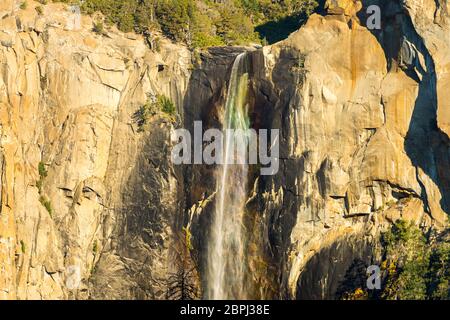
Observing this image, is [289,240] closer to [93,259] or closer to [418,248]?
[418,248]

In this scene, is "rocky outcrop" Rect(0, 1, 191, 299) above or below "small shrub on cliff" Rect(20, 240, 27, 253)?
above

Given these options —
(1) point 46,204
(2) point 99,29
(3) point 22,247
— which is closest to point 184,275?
(1) point 46,204

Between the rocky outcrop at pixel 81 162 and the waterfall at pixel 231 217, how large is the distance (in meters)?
2.48

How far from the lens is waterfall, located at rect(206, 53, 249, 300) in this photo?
58.9 m

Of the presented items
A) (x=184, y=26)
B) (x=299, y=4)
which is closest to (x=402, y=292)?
(x=184, y=26)

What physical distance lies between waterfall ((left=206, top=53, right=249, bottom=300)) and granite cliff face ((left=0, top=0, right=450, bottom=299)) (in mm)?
570

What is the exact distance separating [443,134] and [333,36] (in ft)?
26.7

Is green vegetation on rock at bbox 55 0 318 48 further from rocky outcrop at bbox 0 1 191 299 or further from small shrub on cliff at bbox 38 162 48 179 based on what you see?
small shrub on cliff at bbox 38 162 48 179

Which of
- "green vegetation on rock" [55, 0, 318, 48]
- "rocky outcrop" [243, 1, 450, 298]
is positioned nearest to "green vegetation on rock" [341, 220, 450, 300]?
"rocky outcrop" [243, 1, 450, 298]

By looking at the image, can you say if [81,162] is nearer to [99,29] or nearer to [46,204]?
[46,204]

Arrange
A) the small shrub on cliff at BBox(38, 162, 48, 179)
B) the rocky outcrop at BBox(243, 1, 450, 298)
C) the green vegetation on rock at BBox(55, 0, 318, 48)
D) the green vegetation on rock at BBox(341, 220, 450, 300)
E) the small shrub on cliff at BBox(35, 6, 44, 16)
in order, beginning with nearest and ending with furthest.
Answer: the green vegetation on rock at BBox(341, 220, 450, 300) → the rocky outcrop at BBox(243, 1, 450, 298) → the small shrub on cliff at BBox(38, 162, 48, 179) → the small shrub on cliff at BBox(35, 6, 44, 16) → the green vegetation on rock at BBox(55, 0, 318, 48)

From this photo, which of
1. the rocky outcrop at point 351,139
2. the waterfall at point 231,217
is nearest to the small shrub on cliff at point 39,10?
the waterfall at point 231,217

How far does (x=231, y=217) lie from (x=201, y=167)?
3249mm

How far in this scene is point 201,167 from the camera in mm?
60906
